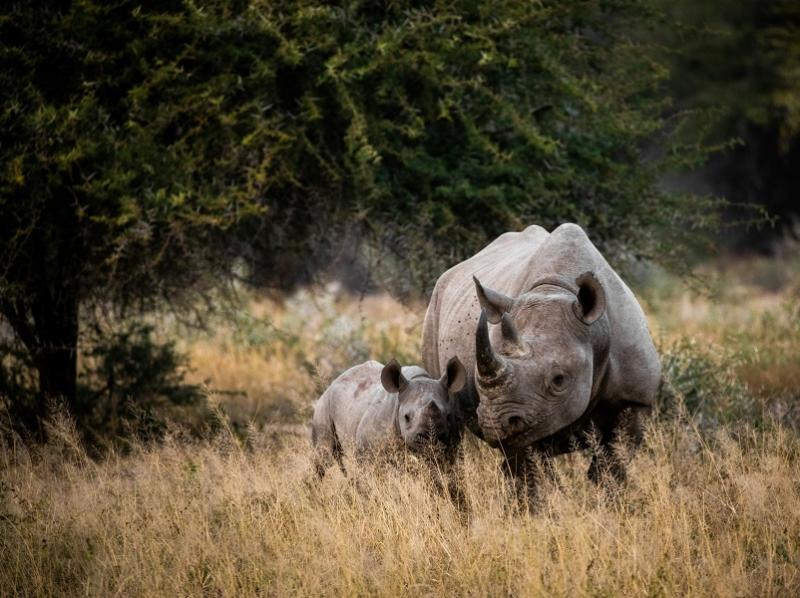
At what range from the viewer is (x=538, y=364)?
5641mm

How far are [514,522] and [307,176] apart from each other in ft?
16.2

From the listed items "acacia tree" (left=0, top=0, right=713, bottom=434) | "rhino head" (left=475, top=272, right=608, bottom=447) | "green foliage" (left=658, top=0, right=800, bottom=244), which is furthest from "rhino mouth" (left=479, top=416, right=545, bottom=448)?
"green foliage" (left=658, top=0, right=800, bottom=244)

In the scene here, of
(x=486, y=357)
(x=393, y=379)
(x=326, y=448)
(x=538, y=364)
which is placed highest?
(x=486, y=357)

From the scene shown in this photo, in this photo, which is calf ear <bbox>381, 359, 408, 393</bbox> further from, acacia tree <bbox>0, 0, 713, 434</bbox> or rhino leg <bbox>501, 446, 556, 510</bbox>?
acacia tree <bbox>0, 0, 713, 434</bbox>

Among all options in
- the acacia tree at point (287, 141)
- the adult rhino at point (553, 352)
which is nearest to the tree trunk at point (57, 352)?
the acacia tree at point (287, 141)

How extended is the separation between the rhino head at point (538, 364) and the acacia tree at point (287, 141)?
3379 mm

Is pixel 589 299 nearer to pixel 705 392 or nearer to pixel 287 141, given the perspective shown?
pixel 705 392

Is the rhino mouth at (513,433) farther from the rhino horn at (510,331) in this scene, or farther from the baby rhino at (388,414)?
the baby rhino at (388,414)

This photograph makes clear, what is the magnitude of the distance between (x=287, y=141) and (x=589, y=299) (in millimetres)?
4104

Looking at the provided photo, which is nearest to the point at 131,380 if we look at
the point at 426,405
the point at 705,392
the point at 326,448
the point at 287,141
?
the point at 287,141

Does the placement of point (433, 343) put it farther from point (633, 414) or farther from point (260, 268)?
point (260, 268)

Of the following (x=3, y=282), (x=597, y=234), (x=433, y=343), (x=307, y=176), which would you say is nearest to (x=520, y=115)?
(x=597, y=234)

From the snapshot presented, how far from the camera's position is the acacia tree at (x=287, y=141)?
28.8ft

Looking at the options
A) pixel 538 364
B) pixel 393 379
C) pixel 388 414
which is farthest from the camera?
pixel 388 414
